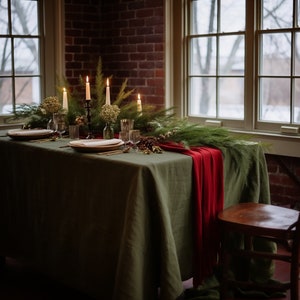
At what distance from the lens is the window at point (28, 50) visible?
16.1ft

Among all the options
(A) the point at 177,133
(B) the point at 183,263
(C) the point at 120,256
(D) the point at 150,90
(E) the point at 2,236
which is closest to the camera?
(C) the point at 120,256

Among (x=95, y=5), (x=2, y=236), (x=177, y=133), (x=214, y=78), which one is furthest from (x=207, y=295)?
(x=95, y=5)

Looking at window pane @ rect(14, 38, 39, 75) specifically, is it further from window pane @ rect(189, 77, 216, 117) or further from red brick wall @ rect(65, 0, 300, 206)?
window pane @ rect(189, 77, 216, 117)

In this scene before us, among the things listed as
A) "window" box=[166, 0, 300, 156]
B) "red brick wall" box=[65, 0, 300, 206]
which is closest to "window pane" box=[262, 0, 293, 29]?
"window" box=[166, 0, 300, 156]

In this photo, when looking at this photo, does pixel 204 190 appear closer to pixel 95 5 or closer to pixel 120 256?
pixel 120 256

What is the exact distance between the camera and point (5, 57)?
16.1 ft

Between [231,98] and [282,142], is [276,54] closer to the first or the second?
[231,98]

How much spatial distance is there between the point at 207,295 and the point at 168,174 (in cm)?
78

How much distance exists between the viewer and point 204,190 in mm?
2973

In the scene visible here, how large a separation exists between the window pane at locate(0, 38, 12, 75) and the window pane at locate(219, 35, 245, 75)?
1816 mm

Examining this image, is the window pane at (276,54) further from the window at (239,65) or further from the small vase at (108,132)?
the small vase at (108,132)

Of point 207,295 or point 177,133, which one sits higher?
point 177,133

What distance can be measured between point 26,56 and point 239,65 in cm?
189

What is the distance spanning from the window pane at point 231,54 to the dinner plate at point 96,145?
1790 millimetres
